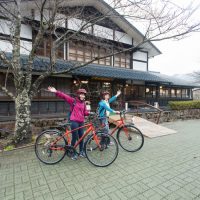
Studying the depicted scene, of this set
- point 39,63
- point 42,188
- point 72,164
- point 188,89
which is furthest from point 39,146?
point 188,89

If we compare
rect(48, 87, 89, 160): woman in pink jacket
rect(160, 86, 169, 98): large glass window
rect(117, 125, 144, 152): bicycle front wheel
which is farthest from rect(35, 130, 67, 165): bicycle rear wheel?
rect(160, 86, 169, 98): large glass window

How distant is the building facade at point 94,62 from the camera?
9.54 metres

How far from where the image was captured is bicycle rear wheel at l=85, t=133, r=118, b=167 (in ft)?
13.9

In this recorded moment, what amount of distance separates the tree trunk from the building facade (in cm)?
295

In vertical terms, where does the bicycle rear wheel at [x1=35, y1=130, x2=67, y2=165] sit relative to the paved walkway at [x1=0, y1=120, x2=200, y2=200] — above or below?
above

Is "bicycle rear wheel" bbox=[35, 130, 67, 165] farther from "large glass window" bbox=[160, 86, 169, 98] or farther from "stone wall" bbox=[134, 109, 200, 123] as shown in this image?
"large glass window" bbox=[160, 86, 169, 98]

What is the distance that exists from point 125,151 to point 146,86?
12.3m

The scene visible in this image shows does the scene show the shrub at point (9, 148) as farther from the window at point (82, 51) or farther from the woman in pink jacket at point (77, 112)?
the window at point (82, 51)

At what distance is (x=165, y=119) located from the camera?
475 inches

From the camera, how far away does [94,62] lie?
13.4 metres

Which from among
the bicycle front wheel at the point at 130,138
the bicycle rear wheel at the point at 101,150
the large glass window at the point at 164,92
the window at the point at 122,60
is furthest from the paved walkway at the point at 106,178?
the large glass window at the point at 164,92

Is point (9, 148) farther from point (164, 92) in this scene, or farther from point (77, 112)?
point (164, 92)

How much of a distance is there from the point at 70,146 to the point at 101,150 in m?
0.85

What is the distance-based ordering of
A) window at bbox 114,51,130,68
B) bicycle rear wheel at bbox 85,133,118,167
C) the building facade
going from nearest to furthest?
bicycle rear wheel at bbox 85,133,118,167 < the building facade < window at bbox 114,51,130,68
